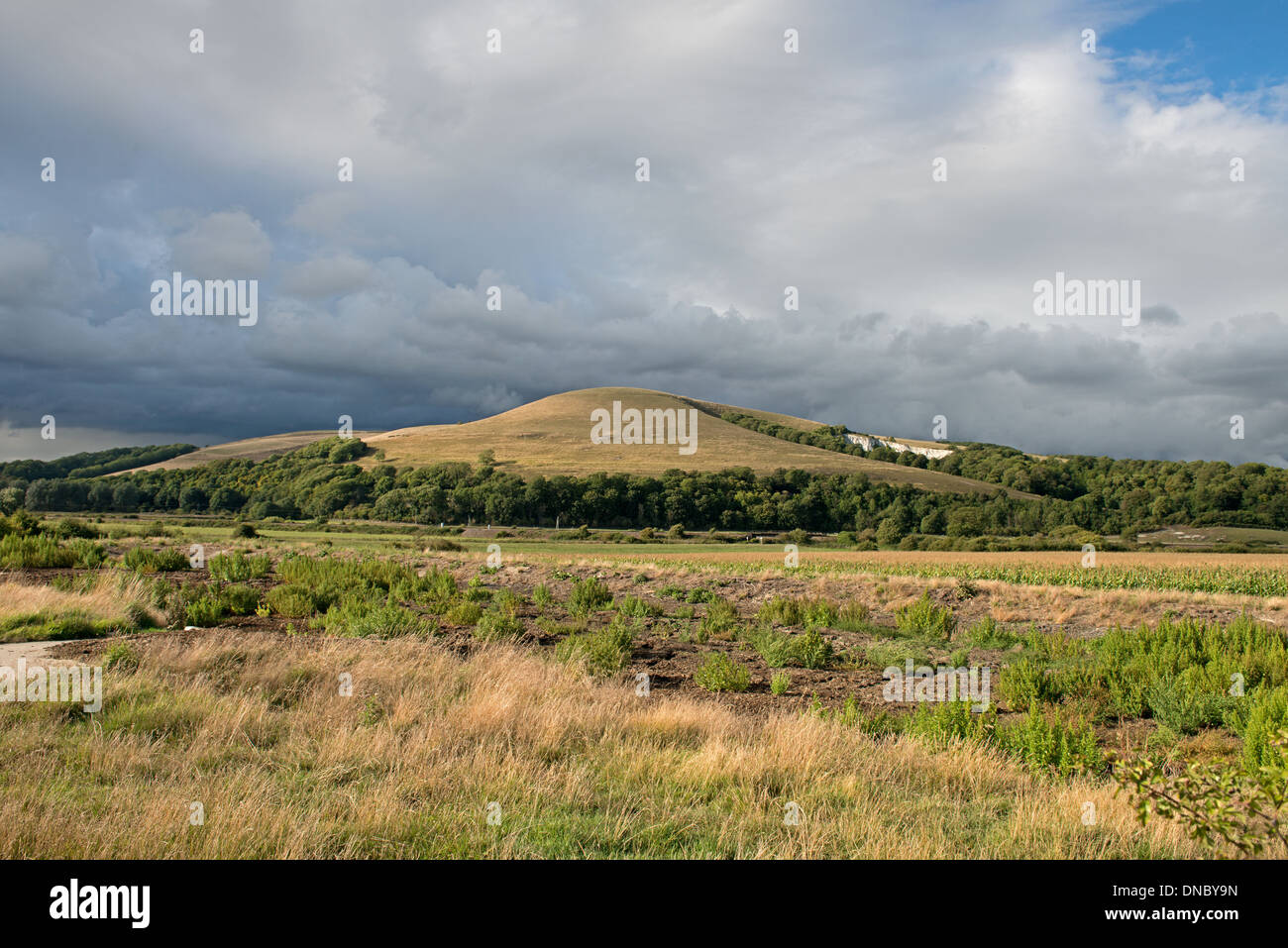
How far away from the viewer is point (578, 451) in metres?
141

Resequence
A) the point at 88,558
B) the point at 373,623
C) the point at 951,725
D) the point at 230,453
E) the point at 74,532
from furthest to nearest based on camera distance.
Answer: the point at 230,453 → the point at 74,532 → the point at 88,558 → the point at 373,623 → the point at 951,725

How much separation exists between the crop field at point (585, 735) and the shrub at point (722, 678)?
0.05 m

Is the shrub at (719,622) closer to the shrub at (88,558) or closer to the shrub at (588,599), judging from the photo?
the shrub at (588,599)

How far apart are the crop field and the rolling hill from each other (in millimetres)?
103824

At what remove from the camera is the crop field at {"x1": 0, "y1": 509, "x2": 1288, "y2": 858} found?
5059mm

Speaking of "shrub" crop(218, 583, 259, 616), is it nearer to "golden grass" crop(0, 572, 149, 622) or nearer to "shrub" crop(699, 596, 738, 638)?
"golden grass" crop(0, 572, 149, 622)

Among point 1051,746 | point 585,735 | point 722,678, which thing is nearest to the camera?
point 585,735

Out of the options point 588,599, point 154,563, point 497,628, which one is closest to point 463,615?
point 497,628

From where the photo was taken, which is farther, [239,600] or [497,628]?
[239,600]

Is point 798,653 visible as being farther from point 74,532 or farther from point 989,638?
point 74,532

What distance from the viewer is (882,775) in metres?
6.97

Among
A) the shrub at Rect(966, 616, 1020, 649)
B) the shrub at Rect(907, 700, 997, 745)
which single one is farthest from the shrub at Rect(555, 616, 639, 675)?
the shrub at Rect(966, 616, 1020, 649)

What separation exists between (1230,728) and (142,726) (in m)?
14.6

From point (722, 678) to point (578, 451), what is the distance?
130 m
